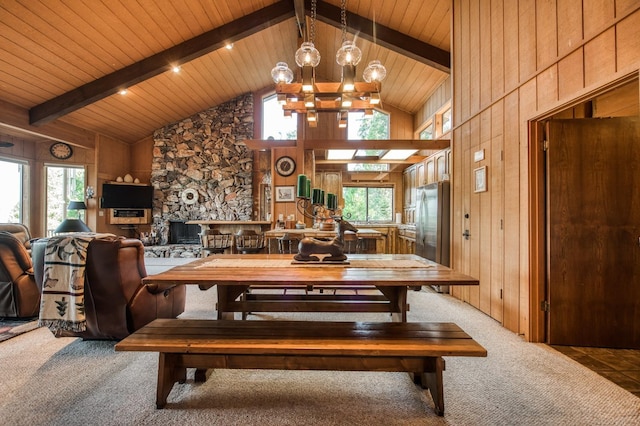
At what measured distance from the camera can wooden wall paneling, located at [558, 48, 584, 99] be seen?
6.70ft

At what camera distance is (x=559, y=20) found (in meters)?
2.20

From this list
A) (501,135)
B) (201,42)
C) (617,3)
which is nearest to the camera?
(617,3)

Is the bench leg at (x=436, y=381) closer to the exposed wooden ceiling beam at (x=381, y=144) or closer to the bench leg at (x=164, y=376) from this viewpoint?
the bench leg at (x=164, y=376)

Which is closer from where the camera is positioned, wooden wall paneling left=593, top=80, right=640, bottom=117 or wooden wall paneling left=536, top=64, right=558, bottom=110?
wooden wall paneling left=536, top=64, right=558, bottom=110

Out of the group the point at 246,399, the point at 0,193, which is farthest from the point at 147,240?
the point at 246,399

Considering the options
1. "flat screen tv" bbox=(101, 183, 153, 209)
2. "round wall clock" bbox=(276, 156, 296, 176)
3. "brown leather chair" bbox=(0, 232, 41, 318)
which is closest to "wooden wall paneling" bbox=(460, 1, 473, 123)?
"round wall clock" bbox=(276, 156, 296, 176)

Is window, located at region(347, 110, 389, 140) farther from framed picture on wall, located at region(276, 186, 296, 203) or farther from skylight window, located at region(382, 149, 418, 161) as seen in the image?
framed picture on wall, located at region(276, 186, 296, 203)

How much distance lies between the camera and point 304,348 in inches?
57.3

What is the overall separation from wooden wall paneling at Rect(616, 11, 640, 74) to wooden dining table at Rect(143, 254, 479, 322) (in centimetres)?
163

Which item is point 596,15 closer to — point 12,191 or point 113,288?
point 113,288

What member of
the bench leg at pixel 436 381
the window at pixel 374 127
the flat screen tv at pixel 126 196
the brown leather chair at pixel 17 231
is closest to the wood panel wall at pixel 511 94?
the bench leg at pixel 436 381

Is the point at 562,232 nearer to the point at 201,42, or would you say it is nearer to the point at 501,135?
the point at 501,135

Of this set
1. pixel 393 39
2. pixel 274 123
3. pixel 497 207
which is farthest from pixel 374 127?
pixel 497 207

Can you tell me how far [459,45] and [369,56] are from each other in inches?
117
